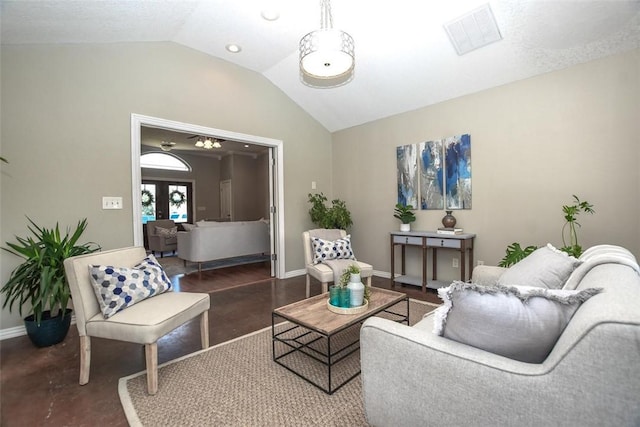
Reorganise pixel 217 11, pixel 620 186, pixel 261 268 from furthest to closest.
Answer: pixel 261 268
pixel 217 11
pixel 620 186

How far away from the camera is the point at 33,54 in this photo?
8.96ft

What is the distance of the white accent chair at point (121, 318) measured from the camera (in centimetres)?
175

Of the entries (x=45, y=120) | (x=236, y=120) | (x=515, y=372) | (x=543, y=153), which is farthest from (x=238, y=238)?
(x=515, y=372)

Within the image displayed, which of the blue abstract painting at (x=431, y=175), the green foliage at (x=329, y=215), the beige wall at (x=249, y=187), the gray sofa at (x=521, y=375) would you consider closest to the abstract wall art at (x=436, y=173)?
the blue abstract painting at (x=431, y=175)

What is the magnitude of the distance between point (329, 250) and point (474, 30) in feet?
9.01

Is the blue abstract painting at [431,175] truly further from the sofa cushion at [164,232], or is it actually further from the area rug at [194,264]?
the sofa cushion at [164,232]

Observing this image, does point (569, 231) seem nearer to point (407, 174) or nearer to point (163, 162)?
point (407, 174)

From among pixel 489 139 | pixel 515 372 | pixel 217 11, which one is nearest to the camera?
pixel 515 372

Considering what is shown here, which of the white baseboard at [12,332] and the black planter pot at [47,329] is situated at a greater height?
the black planter pot at [47,329]

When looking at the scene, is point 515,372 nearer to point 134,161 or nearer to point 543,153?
point 543,153

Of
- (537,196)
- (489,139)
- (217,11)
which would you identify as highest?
(217,11)

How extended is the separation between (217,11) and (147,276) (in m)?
2.61

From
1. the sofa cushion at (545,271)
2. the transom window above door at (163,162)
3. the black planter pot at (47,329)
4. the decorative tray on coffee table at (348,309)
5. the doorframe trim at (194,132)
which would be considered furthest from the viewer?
the transom window above door at (163,162)

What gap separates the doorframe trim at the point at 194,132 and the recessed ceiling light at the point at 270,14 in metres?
1.50
